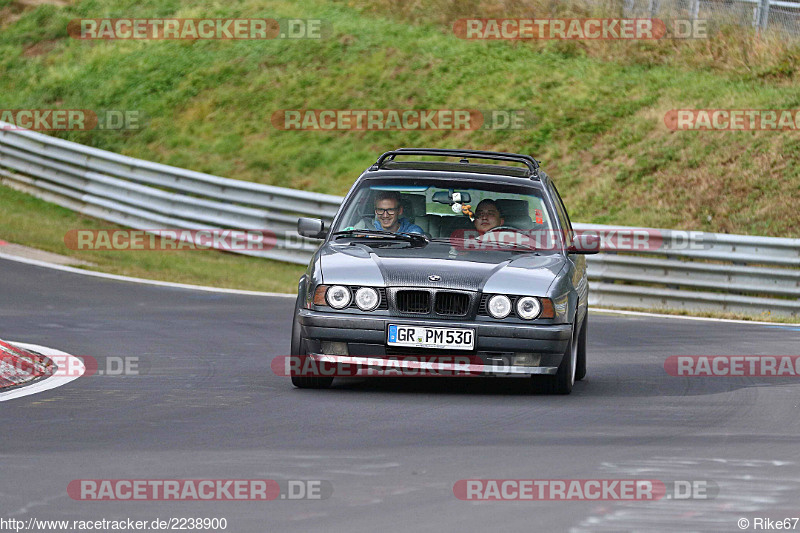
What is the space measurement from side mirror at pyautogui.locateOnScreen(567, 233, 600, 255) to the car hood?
502 mm

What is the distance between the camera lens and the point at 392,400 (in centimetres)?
895

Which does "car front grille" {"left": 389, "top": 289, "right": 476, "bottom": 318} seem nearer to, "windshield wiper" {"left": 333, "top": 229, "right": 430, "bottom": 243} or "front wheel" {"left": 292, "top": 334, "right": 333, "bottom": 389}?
"front wheel" {"left": 292, "top": 334, "right": 333, "bottom": 389}

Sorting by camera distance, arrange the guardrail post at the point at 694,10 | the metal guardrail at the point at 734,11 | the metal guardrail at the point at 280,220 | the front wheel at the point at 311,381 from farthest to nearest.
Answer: the guardrail post at the point at 694,10, the metal guardrail at the point at 734,11, the metal guardrail at the point at 280,220, the front wheel at the point at 311,381

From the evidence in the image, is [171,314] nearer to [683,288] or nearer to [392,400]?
[392,400]

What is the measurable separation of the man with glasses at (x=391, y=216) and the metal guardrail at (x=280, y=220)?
8.51 metres

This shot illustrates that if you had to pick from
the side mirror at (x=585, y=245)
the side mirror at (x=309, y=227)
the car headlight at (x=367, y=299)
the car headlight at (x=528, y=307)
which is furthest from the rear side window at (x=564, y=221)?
the car headlight at (x=367, y=299)

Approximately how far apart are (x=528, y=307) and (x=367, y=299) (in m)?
1.06

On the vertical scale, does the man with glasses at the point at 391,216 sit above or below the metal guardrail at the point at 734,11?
below

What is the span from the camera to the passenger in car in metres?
10.1
